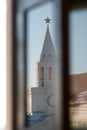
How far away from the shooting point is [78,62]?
2330 mm

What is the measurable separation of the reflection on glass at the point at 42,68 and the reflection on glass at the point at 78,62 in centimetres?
12

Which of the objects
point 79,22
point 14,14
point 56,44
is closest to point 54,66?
point 56,44

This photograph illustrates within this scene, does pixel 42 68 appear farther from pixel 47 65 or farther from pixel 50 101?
pixel 50 101

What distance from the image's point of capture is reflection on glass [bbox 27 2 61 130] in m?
2.36

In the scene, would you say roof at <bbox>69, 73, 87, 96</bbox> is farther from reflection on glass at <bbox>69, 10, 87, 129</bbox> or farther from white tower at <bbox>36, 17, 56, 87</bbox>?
white tower at <bbox>36, 17, 56, 87</bbox>

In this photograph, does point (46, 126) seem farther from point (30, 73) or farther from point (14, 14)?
point (14, 14)

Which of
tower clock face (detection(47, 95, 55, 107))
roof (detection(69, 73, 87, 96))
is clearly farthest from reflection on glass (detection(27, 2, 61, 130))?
roof (detection(69, 73, 87, 96))

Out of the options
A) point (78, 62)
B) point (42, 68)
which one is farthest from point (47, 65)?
point (78, 62)

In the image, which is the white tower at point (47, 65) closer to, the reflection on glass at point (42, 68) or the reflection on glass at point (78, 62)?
the reflection on glass at point (42, 68)

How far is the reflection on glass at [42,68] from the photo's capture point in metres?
2.36

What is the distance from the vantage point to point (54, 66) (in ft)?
7.77

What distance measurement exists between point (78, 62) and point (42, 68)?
0.28 meters

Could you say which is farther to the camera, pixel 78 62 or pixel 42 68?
pixel 42 68

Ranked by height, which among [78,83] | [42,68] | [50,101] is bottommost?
[50,101]
